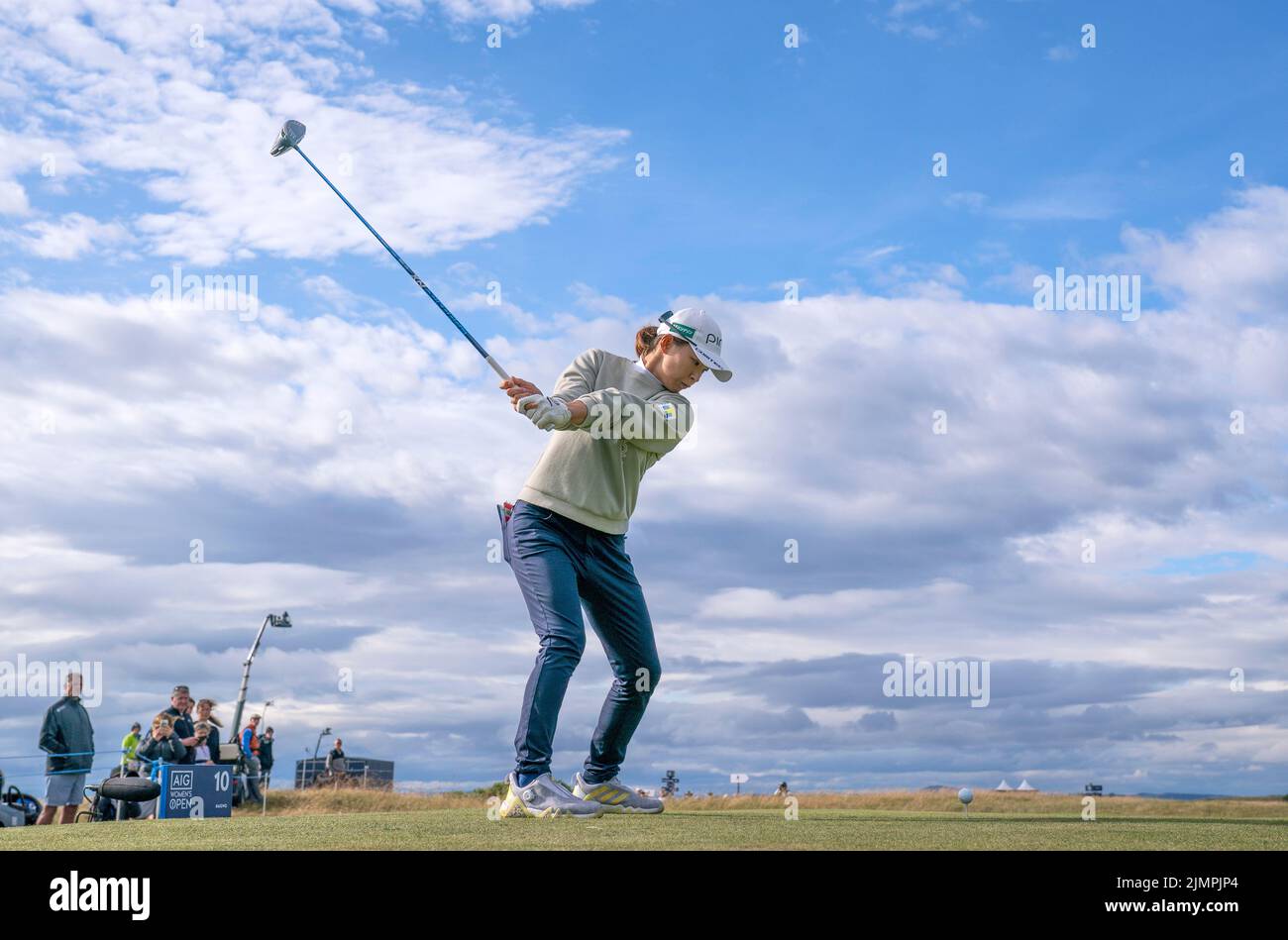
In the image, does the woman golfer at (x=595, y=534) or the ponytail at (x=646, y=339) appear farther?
the ponytail at (x=646, y=339)

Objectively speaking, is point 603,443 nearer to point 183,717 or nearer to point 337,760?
point 183,717

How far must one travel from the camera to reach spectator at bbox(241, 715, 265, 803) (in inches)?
794

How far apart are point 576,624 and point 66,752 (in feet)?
34.1

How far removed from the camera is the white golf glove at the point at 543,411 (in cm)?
605

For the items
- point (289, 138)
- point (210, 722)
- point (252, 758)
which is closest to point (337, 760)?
point (252, 758)

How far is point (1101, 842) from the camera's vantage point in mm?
5152

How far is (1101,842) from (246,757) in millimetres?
18313

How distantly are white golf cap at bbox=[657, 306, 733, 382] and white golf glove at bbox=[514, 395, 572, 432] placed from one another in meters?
1.04

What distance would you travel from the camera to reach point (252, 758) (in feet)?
70.4

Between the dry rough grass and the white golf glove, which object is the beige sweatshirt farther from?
the dry rough grass

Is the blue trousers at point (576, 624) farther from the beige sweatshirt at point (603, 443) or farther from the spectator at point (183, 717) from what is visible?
the spectator at point (183, 717)

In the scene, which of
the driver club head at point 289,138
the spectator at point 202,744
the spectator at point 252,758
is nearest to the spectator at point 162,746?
the spectator at point 202,744

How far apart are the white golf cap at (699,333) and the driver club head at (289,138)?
346cm
